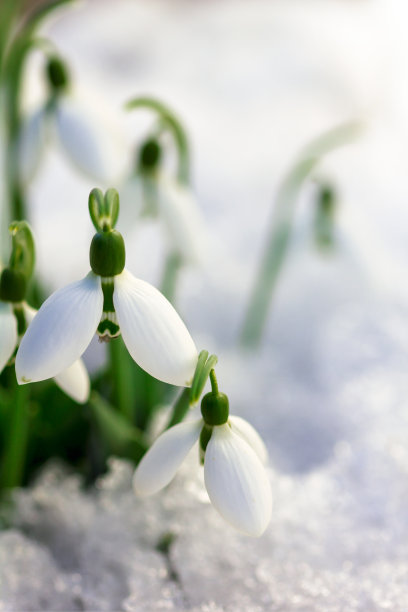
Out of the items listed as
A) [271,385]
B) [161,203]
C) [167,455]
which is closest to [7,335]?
[167,455]

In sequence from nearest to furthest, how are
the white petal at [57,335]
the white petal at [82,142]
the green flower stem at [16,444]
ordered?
the white petal at [57,335], the green flower stem at [16,444], the white petal at [82,142]

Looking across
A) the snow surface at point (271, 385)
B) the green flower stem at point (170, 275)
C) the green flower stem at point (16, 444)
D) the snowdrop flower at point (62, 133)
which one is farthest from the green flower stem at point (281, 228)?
the green flower stem at point (16, 444)

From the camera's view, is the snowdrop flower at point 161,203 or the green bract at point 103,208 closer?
the green bract at point 103,208

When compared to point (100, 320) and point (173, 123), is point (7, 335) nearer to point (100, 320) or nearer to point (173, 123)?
point (100, 320)

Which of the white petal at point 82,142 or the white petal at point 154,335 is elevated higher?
the white petal at point 82,142

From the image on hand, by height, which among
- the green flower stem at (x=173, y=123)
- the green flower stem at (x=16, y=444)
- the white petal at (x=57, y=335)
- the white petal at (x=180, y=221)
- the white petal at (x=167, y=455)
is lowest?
the green flower stem at (x=16, y=444)

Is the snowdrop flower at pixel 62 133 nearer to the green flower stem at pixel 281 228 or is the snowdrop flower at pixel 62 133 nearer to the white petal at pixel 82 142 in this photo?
the white petal at pixel 82 142

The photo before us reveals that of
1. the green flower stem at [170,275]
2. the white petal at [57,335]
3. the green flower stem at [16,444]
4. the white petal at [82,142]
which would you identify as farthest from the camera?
the green flower stem at [170,275]

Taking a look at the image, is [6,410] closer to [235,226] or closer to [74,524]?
[74,524]
